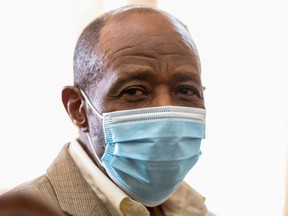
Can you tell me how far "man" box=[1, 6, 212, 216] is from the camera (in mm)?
1073

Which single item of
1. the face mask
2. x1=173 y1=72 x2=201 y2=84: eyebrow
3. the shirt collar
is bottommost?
the shirt collar

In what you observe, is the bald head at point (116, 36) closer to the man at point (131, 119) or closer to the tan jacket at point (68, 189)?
the man at point (131, 119)

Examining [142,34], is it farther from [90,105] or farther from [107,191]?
[107,191]

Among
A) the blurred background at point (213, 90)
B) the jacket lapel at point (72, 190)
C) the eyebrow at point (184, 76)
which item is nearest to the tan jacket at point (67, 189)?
the jacket lapel at point (72, 190)

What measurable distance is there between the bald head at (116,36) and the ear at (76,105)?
0.03 meters

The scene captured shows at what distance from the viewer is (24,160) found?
1.76m

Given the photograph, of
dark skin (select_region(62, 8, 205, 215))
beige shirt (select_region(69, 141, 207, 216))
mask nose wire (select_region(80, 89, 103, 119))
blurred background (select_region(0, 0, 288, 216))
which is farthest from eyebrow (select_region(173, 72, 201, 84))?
blurred background (select_region(0, 0, 288, 216))

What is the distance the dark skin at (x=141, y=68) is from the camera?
1113 millimetres

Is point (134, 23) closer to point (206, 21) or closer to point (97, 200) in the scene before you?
point (97, 200)

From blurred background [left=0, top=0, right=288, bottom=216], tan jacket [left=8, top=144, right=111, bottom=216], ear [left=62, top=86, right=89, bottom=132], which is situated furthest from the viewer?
blurred background [left=0, top=0, right=288, bottom=216]

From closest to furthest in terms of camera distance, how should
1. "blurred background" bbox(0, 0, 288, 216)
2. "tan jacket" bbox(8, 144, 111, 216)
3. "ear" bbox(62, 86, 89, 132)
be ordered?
"tan jacket" bbox(8, 144, 111, 216), "ear" bbox(62, 86, 89, 132), "blurred background" bbox(0, 0, 288, 216)

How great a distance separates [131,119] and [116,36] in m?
0.24

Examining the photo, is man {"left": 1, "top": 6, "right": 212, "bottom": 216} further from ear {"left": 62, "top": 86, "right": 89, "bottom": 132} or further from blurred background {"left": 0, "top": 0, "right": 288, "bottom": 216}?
blurred background {"left": 0, "top": 0, "right": 288, "bottom": 216}

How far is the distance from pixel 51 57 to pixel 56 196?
87 cm
